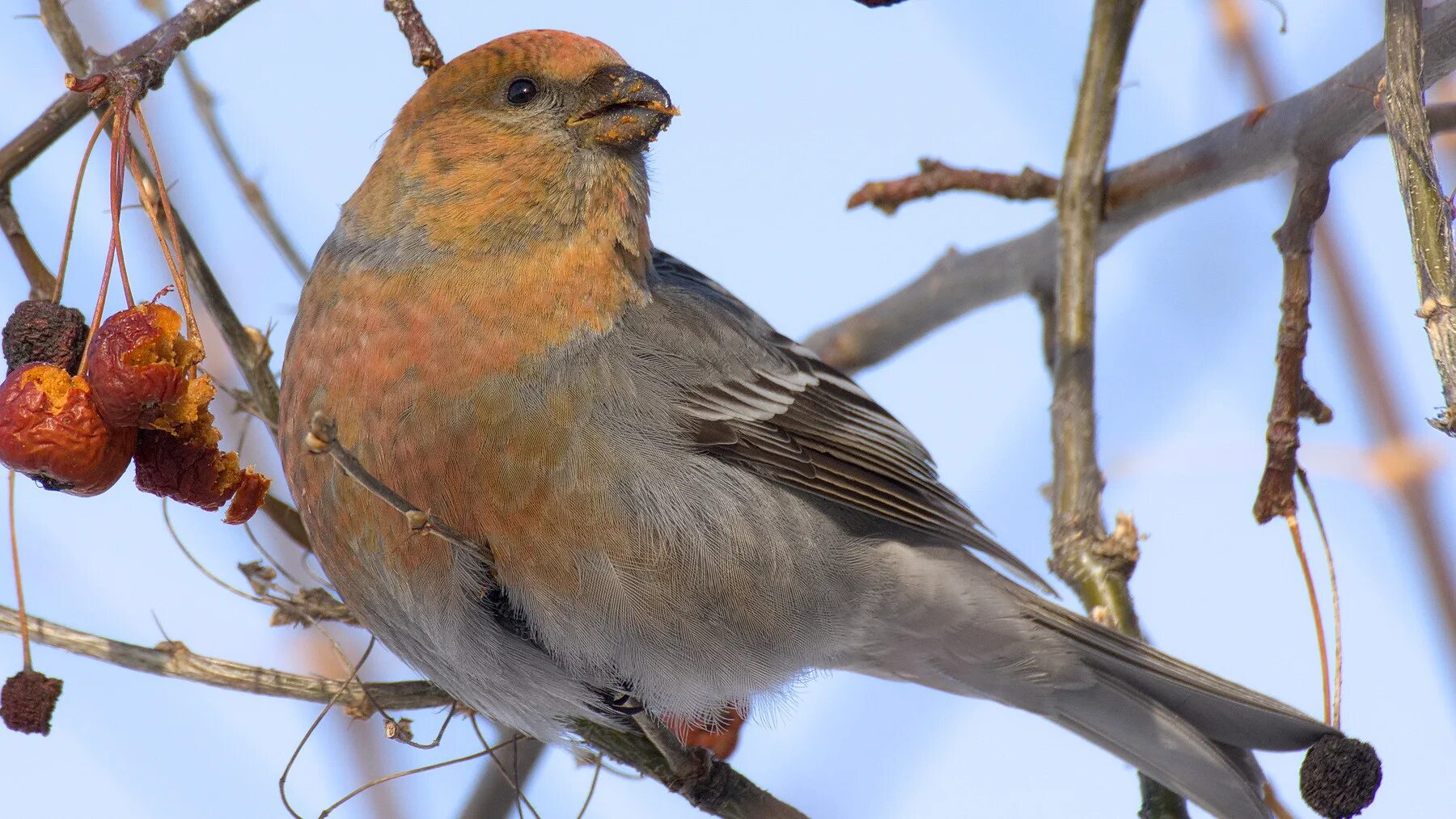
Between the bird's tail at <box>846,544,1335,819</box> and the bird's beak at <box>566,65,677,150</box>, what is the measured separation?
128cm

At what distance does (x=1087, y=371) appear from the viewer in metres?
4.03

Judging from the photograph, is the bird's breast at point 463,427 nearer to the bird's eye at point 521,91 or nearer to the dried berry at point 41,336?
the bird's eye at point 521,91

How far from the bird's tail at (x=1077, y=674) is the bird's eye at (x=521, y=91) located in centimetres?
152

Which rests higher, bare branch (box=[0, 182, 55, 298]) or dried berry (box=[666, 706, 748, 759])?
bare branch (box=[0, 182, 55, 298])

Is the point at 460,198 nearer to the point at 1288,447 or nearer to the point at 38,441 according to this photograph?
the point at 38,441

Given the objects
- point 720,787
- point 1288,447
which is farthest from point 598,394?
point 1288,447

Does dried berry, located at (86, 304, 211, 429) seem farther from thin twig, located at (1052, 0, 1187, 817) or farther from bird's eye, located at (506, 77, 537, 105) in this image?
thin twig, located at (1052, 0, 1187, 817)

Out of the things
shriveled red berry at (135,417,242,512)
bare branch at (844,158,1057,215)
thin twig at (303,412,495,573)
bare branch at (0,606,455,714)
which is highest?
bare branch at (844,158,1057,215)

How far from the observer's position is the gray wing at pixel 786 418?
11.8 feet

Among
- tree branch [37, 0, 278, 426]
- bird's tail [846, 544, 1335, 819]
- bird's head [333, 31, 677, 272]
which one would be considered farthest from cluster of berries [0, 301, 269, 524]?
bird's tail [846, 544, 1335, 819]

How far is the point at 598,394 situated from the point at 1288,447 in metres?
1.50

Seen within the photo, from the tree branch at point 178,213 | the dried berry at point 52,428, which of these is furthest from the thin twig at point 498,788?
the dried berry at point 52,428

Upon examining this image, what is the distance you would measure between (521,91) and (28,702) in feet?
6.17

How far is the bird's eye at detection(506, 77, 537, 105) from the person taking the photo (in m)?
3.56
